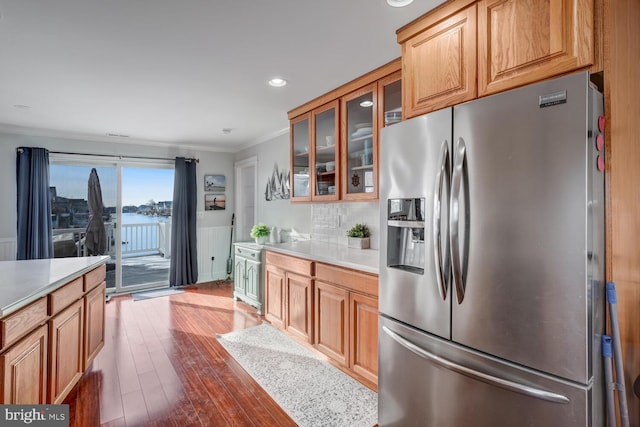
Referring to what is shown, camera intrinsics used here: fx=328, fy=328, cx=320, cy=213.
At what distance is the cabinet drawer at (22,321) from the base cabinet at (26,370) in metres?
0.04

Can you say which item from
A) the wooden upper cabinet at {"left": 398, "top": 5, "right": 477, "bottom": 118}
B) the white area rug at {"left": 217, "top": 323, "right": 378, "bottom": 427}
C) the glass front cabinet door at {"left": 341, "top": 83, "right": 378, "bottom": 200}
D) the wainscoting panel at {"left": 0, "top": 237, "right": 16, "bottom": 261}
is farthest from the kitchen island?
the wainscoting panel at {"left": 0, "top": 237, "right": 16, "bottom": 261}

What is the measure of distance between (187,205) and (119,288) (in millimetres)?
1620

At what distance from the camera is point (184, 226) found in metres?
5.39

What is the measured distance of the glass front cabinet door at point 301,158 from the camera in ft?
11.2

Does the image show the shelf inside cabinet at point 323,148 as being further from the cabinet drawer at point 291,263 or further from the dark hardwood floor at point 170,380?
the dark hardwood floor at point 170,380

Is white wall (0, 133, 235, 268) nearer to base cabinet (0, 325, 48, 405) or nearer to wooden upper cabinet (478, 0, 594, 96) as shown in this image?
base cabinet (0, 325, 48, 405)

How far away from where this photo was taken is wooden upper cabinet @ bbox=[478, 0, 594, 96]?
1198 millimetres

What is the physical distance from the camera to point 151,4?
168 centimetres

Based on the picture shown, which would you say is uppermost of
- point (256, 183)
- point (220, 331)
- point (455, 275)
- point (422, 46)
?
point (422, 46)

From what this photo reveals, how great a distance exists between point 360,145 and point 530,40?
1.53 m

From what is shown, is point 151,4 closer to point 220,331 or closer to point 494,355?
point 494,355

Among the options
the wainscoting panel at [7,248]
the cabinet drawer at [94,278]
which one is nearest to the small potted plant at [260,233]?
the cabinet drawer at [94,278]

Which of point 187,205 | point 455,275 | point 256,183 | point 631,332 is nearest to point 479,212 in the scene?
point 455,275

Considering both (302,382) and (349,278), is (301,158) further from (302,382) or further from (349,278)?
(302,382)
